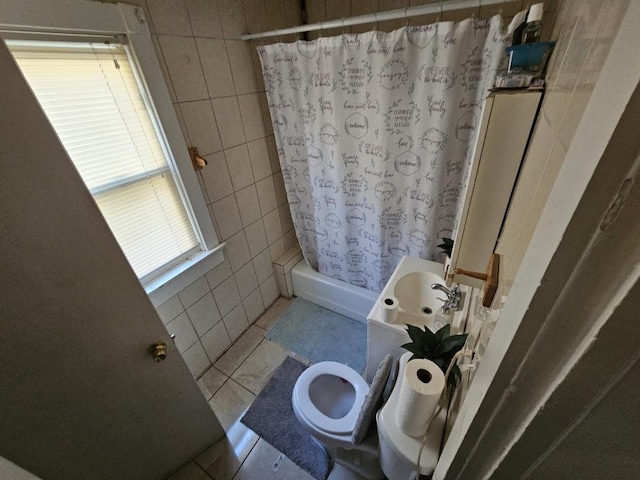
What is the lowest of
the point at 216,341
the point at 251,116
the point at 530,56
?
the point at 216,341

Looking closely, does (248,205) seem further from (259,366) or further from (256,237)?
(259,366)

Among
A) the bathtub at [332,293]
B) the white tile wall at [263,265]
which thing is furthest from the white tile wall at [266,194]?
the bathtub at [332,293]

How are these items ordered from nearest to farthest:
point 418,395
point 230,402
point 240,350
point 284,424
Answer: point 418,395 → point 284,424 → point 230,402 → point 240,350

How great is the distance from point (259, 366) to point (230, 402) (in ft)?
0.84

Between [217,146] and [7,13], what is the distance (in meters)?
0.79

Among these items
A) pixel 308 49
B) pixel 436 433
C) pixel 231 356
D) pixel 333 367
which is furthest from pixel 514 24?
pixel 231 356

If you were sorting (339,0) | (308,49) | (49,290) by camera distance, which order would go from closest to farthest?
(49,290) → (308,49) → (339,0)

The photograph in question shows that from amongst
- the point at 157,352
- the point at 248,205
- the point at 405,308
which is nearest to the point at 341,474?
the point at 405,308

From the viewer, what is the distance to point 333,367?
1364mm

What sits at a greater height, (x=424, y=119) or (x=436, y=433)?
(x=424, y=119)

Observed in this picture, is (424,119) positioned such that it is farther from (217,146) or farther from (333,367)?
(333,367)

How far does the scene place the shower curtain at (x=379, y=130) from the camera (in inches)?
46.1

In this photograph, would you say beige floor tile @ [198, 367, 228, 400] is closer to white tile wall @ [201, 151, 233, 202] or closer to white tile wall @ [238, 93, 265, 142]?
white tile wall @ [201, 151, 233, 202]

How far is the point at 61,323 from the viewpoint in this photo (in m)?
0.64
